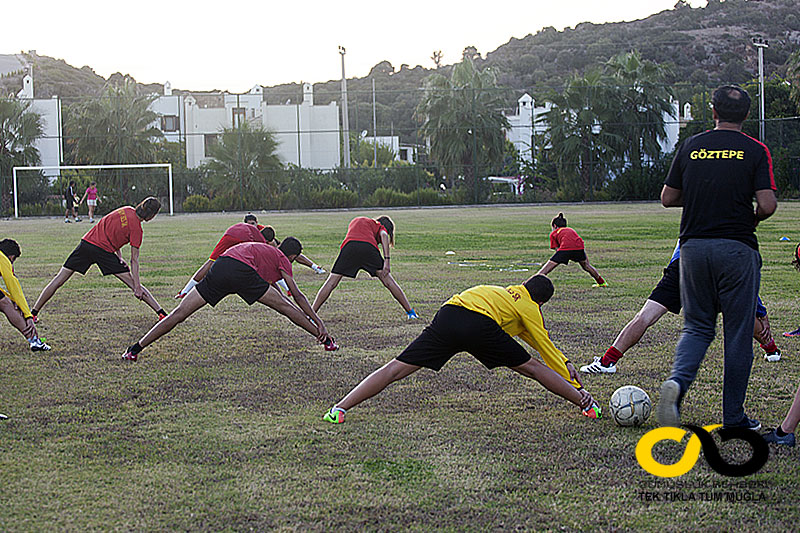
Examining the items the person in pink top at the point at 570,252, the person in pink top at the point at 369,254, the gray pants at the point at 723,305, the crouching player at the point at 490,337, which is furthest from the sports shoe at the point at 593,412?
the person in pink top at the point at 570,252

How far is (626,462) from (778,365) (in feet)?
10.3

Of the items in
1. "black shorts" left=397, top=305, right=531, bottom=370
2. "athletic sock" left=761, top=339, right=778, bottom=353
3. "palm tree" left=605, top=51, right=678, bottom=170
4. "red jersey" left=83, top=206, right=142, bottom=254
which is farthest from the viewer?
"palm tree" left=605, top=51, right=678, bottom=170

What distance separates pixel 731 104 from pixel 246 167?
46.7 m

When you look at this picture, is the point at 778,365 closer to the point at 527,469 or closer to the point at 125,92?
the point at 527,469

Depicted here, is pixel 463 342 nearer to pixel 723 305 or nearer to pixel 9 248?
pixel 723 305

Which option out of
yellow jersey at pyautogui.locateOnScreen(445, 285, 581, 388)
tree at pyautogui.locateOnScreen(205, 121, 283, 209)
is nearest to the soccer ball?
yellow jersey at pyautogui.locateOnScreen(445, 285, 581, 388)

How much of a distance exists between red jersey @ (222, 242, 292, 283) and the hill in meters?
71.9

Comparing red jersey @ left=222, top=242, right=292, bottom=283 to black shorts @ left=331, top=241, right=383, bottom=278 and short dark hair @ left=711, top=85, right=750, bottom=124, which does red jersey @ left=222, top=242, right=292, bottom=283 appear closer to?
black shorts @ left=331, top=241, right=383, bottom=278

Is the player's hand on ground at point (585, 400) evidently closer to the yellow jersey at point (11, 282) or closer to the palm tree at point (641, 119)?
the yellow jersey at point (11, 282)

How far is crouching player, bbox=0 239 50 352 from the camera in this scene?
311 inches

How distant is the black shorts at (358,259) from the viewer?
10.3 meters

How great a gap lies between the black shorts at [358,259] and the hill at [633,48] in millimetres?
69406

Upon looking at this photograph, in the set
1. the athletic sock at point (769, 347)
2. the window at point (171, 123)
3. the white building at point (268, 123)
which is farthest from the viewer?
the window at point (171, 123)

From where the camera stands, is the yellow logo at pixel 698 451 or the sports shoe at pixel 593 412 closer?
the yellow logo at pixel 698 451
